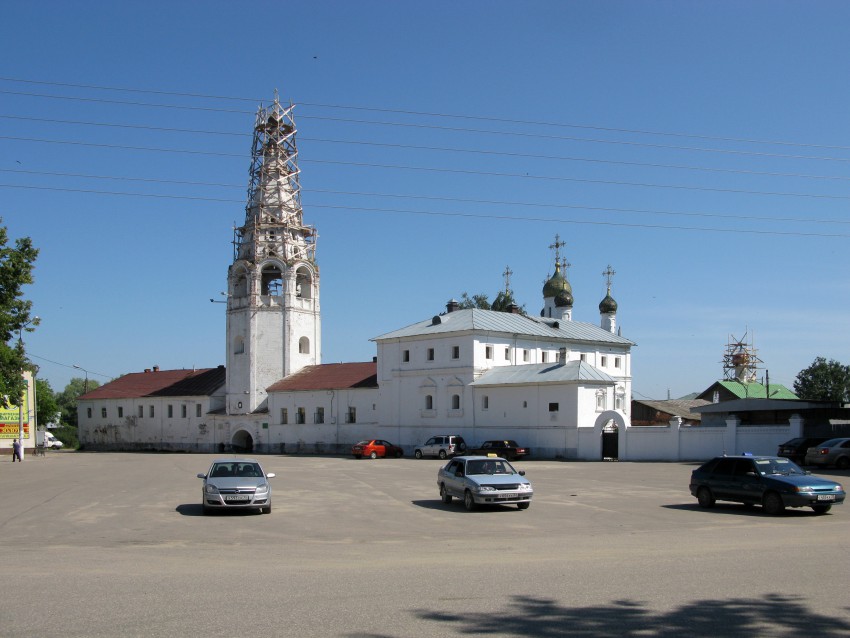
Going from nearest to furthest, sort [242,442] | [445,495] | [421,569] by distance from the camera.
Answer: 1. [421,569]
2. [445,495]
3. [242,442]

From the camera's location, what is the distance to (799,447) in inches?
1464

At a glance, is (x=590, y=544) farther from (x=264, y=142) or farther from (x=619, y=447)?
(x=264, y=142)

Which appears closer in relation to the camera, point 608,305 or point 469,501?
point 469,501

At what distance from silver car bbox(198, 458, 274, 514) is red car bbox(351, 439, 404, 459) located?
34153mm

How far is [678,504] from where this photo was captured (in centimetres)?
2292

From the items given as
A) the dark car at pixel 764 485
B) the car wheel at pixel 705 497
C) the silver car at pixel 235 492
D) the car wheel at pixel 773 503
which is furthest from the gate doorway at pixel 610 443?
the silver car at pixel 235 492

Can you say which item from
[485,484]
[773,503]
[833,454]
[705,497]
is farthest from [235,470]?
[833,454]

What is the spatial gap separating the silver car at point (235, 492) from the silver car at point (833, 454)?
915 inches

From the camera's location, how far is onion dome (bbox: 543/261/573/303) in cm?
8062

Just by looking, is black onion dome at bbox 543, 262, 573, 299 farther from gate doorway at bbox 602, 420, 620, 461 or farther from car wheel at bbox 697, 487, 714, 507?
car wheel at bbox 697, 487, 714, 507

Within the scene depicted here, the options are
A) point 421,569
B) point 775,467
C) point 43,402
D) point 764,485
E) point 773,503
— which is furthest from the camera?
point 43,402

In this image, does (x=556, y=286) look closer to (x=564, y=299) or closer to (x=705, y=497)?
(x=564, y=299)

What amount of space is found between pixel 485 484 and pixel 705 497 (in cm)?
558

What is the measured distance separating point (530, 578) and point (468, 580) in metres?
0.82
